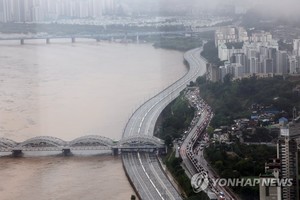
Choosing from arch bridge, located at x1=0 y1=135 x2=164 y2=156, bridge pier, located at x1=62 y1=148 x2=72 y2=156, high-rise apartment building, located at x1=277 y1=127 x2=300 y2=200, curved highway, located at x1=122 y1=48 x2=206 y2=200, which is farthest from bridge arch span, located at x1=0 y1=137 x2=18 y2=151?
high-rise apartment building, located at x1=277 y1=127 x2=300 y2=200

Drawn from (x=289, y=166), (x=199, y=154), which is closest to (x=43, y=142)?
(x=199, y=154)

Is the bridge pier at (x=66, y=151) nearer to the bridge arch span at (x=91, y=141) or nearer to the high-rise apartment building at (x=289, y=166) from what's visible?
the bridge arch span at (x=91, y=141)

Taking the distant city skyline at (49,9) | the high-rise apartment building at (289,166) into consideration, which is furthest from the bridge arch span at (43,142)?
the distant city skyline at (49,9)

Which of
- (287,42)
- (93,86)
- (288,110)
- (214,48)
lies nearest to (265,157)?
(288,110)

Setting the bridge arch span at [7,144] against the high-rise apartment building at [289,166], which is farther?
the bridge arch span at [7,144]

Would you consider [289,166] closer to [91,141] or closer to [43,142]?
[91,141]

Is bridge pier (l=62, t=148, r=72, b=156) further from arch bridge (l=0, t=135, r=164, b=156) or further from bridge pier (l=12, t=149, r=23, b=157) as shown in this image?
bridge pier (l=12, t=149, r=23, b=157)

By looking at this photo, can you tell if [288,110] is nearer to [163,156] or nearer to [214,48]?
[163,156]
